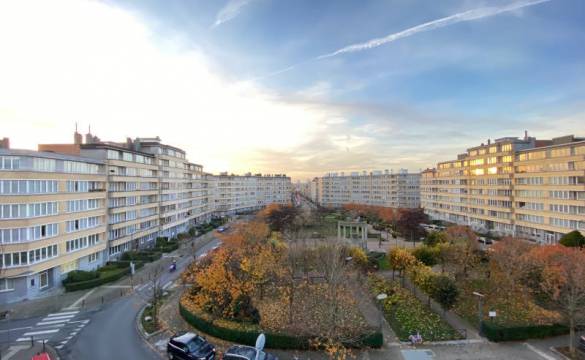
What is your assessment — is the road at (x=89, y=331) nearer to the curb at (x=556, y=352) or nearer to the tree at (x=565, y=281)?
the curb at (x=556, y=352)

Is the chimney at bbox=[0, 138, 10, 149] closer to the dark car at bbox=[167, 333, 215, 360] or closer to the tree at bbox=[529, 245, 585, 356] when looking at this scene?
the dark car at bbox=[167, 333, 215, 360]

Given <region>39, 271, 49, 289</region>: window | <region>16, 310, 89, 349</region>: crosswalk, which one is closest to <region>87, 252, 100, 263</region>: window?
<region>39, 271, 49, 289</region>: window

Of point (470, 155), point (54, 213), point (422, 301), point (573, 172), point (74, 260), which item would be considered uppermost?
point (470, 155)

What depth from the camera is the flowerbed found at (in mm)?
27250

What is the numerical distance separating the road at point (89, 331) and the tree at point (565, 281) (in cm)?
3107

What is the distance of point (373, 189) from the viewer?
503 ft

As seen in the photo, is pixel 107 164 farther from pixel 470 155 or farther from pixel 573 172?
pixel 470 155

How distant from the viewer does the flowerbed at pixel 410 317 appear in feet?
89.4

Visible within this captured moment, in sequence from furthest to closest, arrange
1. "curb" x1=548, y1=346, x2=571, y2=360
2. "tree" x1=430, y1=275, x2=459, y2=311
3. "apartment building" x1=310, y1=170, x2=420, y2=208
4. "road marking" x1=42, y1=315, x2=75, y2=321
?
1. "apartment building" x1=310, y1=170, x2=420, y2=208
2. "road marking" x1=42, y1=315, x2=75, y2=321
3. "tree" x1=430, y1=275, x2=459, y2=311
4. "curb" x1=548, y1=346, x2=571, y2=360

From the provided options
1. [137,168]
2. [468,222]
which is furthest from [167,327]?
[468,222]

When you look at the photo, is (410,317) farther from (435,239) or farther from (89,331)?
(89,331)

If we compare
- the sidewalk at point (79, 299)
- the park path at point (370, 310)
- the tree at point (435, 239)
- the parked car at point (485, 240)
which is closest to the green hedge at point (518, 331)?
the park path at point (370, 310)

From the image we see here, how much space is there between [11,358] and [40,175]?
71.7 feet

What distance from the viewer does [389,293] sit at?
36750mm
